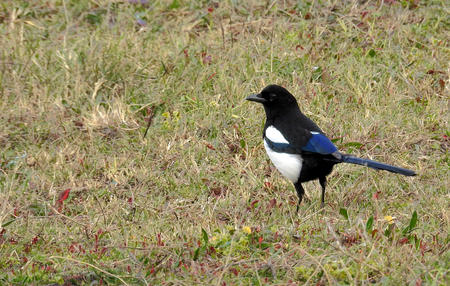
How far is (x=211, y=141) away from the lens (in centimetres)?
646

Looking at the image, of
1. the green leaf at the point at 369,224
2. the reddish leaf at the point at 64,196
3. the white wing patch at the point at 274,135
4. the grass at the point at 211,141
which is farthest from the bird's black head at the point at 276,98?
the reddish leaf at the point at 64,196

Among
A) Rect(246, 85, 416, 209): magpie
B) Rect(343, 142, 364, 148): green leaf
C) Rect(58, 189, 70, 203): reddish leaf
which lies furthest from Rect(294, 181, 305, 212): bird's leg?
Rect(58, 189, 70, 203): reddish leaf

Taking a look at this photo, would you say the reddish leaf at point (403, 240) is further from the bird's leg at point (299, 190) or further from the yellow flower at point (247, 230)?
the bird's leg at point (299, 190)

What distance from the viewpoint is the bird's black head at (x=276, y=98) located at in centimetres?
566

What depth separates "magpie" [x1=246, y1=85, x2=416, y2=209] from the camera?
5.20 meters

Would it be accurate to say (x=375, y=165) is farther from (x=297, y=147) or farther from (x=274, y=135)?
(x=274, y=135)

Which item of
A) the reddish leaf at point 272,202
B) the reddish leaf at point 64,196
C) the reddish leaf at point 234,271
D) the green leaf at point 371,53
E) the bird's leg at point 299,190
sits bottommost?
the reddish leaf at point 64,196

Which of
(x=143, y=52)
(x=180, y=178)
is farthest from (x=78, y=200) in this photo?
(x=143, y=52)

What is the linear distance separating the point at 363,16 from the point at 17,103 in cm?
334

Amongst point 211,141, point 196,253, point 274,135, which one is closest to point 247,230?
point 196,253

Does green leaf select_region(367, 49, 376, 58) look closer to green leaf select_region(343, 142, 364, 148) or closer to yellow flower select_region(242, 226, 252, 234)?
green leaf select_region(343, 142, 364, 148)

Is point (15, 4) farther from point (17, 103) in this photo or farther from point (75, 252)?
point (75, 252)

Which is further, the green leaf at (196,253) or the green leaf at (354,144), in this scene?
the green leaf at (354,144)

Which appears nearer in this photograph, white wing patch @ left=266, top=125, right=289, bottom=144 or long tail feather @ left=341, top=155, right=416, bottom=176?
long tail feather @ left=341, top=155, right=416, bottom=176
